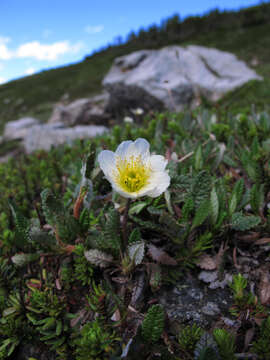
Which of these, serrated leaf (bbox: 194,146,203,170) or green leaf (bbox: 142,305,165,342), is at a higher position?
serrated leaf (bbox: 194,146,203,170)

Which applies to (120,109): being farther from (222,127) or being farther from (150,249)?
(150,249)

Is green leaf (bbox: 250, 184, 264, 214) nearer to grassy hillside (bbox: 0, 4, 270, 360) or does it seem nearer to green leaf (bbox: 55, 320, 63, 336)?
grassy hillside (bbox: 0, 4, 270, 360)

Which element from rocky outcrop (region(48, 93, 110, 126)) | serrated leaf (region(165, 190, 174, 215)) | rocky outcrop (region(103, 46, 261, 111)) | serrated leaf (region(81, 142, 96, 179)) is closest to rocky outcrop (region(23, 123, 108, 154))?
rocky outcrop (region(103, 46, 261, 111))

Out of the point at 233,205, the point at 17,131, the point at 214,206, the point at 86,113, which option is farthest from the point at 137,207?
the point at 17,131

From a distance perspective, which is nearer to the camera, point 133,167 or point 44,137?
point 133,167

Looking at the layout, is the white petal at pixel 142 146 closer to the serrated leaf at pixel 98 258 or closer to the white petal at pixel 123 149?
the white petal at pixel 123 149

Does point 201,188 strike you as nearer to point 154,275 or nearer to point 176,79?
point 154,275
